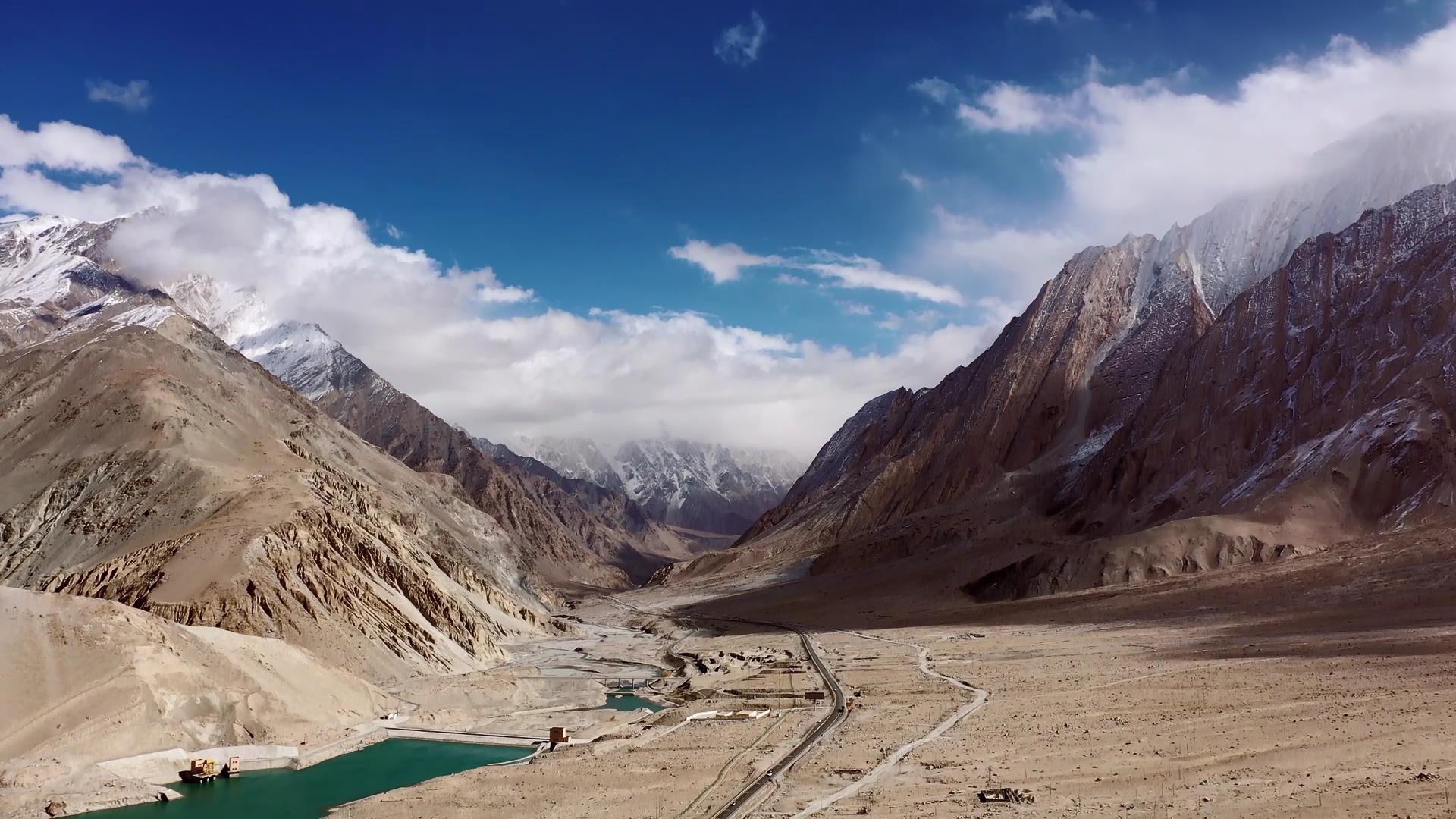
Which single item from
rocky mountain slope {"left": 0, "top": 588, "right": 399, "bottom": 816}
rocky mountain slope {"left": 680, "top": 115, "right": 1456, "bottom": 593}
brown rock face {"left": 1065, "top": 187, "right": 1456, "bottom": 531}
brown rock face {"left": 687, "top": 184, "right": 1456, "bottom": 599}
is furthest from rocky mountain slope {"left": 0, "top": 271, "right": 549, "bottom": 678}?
brown rock face {"left": 1065, "top": 187, "right": 1456, "bottom": 531}

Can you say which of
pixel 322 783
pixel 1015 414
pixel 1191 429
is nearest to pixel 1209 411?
pixel 1191 429

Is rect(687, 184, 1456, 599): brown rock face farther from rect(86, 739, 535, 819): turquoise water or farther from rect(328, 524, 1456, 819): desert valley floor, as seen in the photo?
rect(86, 739, 535, 819): turquoise water

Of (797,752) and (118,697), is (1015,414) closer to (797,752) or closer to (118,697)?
(797,752)

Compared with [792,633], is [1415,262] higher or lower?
higher

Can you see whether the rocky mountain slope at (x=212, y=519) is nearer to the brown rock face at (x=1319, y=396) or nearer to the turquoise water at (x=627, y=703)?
the turquoise water at (x=627, y=703)

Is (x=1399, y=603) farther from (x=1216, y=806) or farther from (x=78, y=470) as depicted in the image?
(x=78, y=470)

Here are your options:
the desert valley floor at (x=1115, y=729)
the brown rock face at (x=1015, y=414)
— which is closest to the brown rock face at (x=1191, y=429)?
the brown rock face at (x=1015, y=414)

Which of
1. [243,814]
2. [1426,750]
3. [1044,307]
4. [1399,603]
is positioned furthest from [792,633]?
[1044,307]
